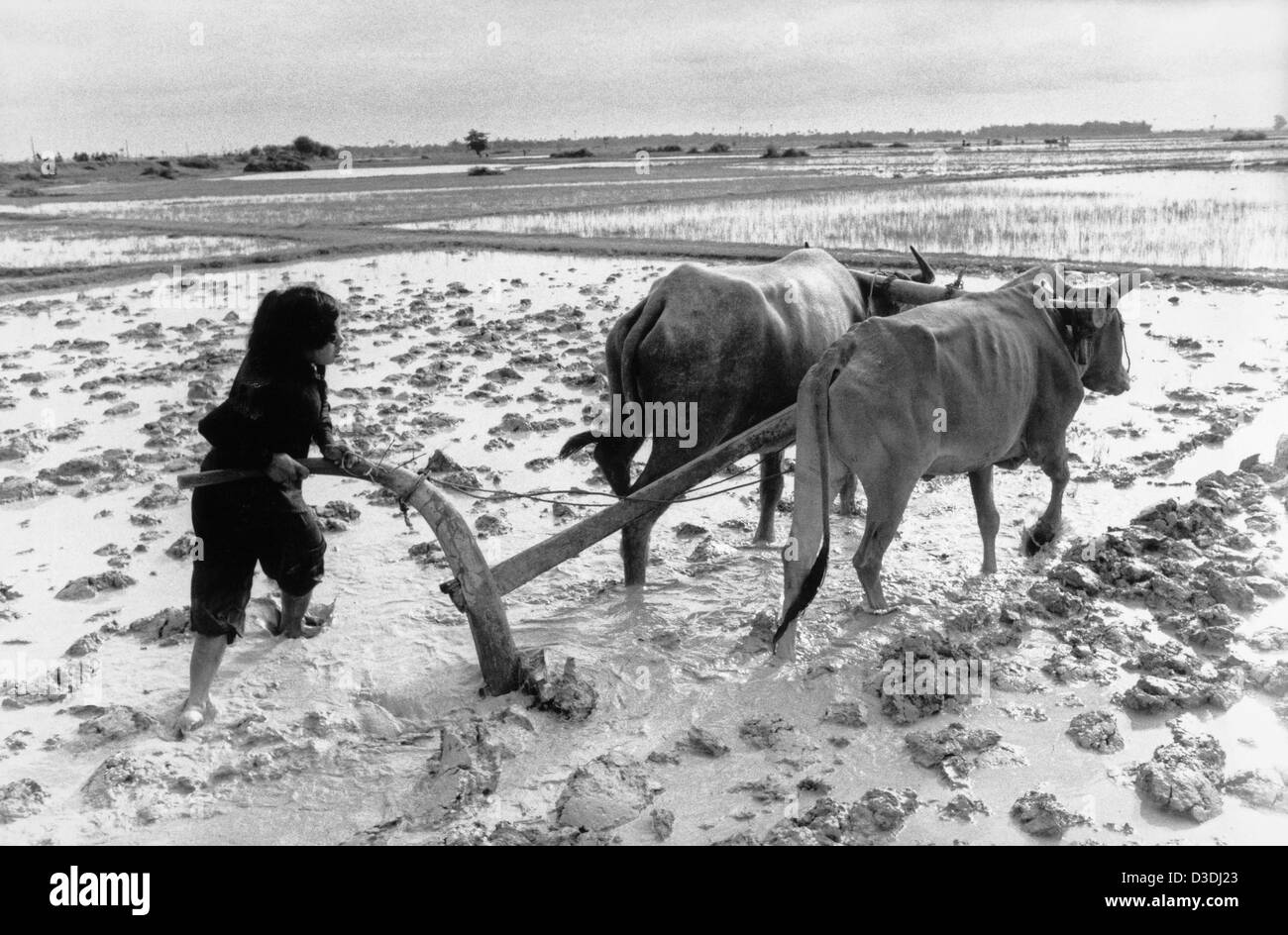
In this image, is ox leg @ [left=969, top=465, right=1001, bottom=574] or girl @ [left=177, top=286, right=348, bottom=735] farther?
ox leg @ [left=969, top=465, right=1001, bottom=574]

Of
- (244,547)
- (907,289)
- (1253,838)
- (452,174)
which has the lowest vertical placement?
(1253,838)

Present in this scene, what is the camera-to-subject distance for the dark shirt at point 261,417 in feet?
11.3

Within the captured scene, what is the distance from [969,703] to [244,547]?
253 centimetres

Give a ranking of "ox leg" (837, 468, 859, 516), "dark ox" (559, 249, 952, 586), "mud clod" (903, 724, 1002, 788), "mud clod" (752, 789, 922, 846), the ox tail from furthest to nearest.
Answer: "ox leg" (837, 468, 859, 516)
"dark ox" (559, 249, 952, 586)
the ox tail
"mud clod" (903, 724, 1002, 788)
"mud clod" (752, 789, 922, 846)

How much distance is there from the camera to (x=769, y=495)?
5250 millimetres

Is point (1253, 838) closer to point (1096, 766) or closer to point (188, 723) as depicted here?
point (1096, 766)

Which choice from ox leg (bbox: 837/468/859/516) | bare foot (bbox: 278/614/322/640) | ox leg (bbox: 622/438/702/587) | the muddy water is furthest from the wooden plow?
ox leg (bbox: 837/468/859/516)

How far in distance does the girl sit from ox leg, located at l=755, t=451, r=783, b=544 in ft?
7.46

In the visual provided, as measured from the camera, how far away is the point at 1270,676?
3750 millimetres

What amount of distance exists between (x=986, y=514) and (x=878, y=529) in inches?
36.4

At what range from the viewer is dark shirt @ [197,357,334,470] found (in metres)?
3.43

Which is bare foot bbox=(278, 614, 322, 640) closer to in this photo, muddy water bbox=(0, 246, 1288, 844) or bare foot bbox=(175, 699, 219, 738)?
muddy water bbox=(0, 246, 1288, 844)
